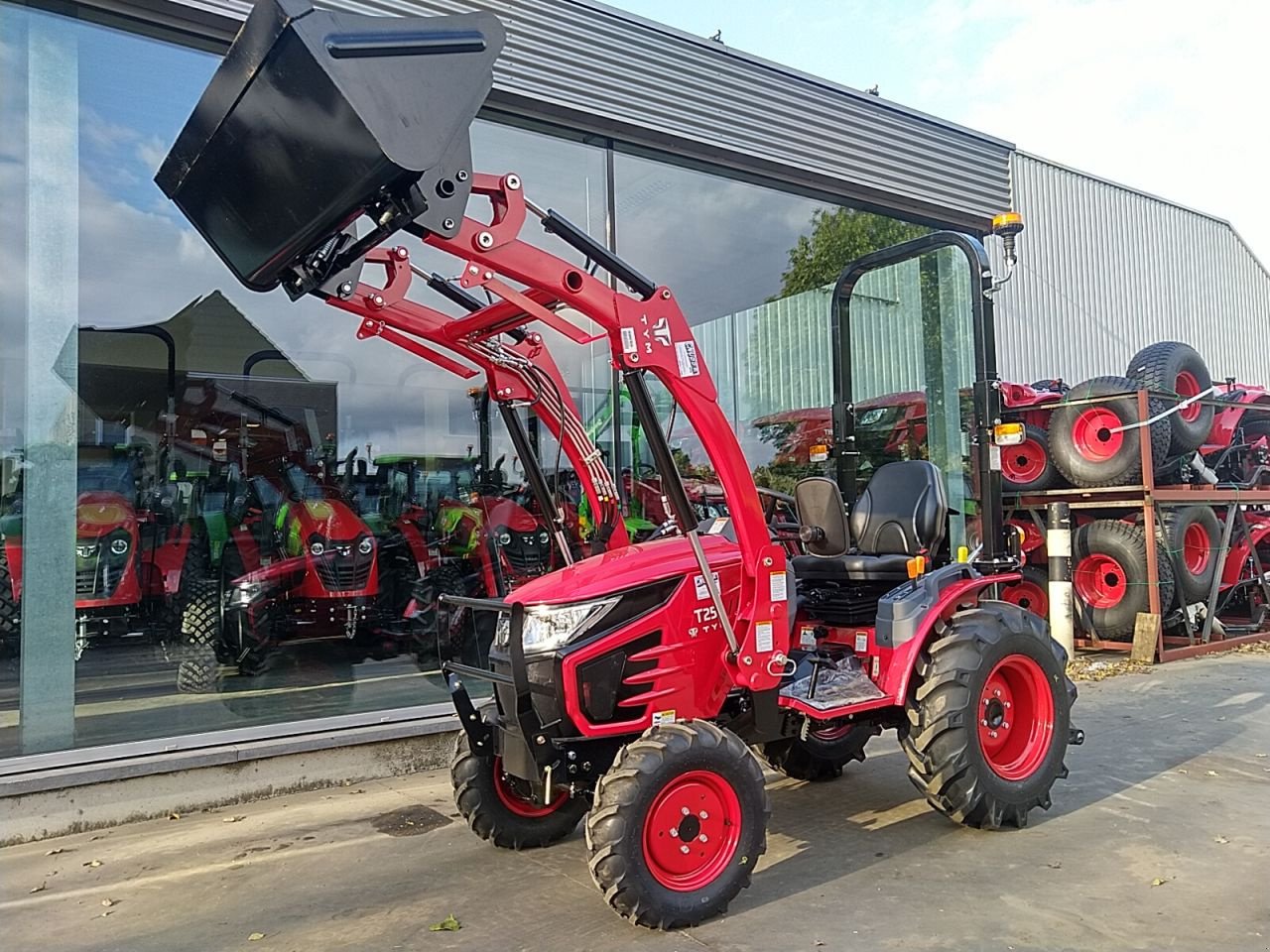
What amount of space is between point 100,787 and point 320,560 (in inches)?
85.1

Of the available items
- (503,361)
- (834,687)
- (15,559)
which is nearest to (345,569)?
(15,559)

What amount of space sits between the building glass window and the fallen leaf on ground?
2.59m

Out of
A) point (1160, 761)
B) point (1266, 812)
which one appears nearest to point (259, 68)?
point (1266, 812)

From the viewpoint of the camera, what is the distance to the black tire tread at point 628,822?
327cm

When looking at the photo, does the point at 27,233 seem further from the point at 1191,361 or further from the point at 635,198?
the point at 1191,361

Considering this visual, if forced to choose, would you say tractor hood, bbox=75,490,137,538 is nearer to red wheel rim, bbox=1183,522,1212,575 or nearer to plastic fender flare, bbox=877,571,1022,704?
plastic fender flare, bbox=877,571,1022,704

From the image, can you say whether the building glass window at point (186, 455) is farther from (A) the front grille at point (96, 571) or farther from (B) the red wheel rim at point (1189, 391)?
(B) the red wheel rim at point (1189, 391)

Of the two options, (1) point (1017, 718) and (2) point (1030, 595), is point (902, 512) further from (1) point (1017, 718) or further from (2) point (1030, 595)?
(2) point (1030, 595)

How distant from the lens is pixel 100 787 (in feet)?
16.0

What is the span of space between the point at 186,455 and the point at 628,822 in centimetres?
430

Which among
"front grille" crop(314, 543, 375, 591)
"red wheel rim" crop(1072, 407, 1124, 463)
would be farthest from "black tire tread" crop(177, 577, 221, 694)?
"red wheel rim" crop(1072, 407, 1124, 463)

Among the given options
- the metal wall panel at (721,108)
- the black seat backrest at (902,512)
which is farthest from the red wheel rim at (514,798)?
the metal wall panel at (721,108)

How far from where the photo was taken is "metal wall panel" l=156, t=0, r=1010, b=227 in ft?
22.0

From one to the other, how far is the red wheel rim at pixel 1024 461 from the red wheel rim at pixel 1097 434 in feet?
1.31
